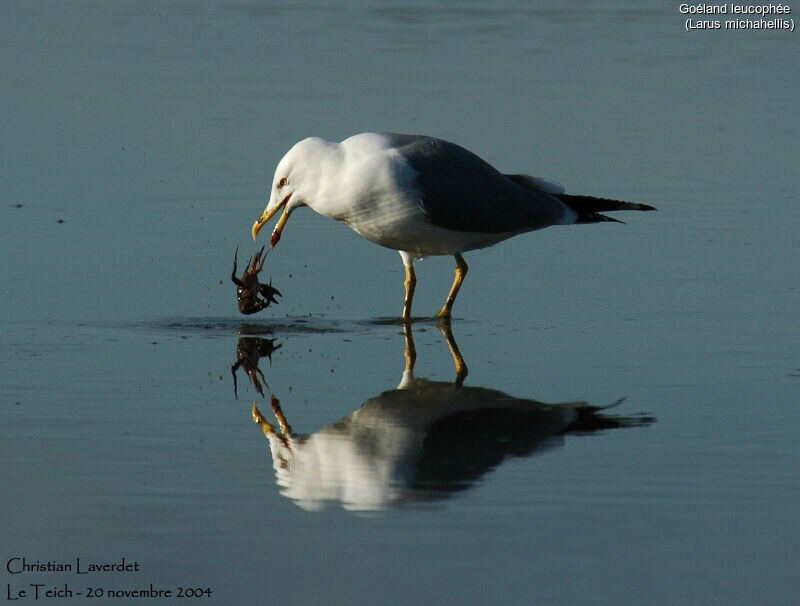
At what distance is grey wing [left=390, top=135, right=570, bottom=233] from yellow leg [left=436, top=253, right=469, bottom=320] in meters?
0.24

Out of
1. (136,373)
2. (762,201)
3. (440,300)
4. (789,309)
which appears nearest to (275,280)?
(440,300)

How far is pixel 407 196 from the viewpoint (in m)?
8.49

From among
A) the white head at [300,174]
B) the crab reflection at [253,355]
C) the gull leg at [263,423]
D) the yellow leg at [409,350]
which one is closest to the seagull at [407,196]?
the white head at [300,174]

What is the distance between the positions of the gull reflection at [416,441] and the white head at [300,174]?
5.22ft

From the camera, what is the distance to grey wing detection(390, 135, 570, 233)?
8648 mm

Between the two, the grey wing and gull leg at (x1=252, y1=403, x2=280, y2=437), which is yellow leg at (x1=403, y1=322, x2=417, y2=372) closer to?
the grey wing

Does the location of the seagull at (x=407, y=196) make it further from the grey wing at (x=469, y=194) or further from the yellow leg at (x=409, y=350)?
the yellow leg at (x=409, y=350)

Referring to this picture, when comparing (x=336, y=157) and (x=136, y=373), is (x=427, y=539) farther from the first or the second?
(x=336, y=157)

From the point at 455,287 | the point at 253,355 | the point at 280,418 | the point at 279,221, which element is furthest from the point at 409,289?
the point at 280,418

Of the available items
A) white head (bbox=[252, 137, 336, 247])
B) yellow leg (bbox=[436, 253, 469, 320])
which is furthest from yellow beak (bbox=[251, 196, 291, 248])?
yellow leg (bbox=[436, 253, 469, 320])

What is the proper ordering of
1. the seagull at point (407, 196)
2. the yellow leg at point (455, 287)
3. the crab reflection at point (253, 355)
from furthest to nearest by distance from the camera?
the yellow leg at point (455, 287)
the seagull at point (407, 196)
the crab reflection at point (253, 355)

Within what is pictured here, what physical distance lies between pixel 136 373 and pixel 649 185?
16.9 ft

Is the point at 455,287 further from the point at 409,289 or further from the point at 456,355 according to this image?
the point at 456,355

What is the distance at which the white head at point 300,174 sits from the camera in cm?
848
